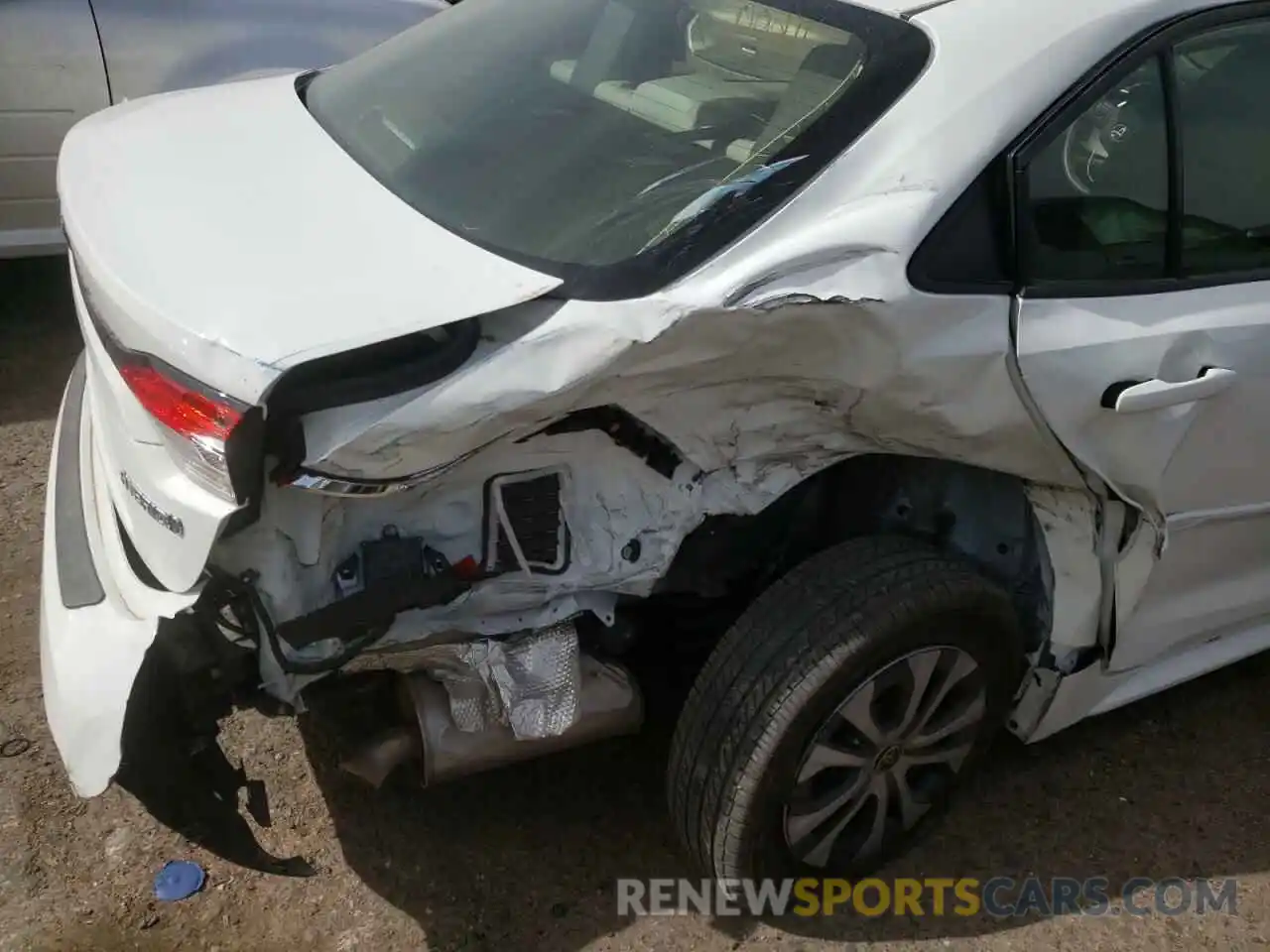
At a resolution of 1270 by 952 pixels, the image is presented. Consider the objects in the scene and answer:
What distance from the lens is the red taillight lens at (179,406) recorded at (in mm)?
1638

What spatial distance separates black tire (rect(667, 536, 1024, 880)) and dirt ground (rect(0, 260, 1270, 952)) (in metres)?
0.28

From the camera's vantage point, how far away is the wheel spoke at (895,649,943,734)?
2.23 metres

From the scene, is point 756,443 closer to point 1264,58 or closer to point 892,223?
point 892,223

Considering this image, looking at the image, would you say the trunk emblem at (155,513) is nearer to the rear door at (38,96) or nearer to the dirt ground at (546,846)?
the dirt ground at (546,846)

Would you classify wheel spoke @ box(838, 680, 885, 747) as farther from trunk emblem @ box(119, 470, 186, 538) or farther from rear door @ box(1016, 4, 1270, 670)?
trunk emblem @ box(119, 470, 186, 538)

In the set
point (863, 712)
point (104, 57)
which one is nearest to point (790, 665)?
point (863, 712)

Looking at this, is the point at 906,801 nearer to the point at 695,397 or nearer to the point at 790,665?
the point at 790,665

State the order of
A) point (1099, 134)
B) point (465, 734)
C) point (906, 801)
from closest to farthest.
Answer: point (1099, 134)
point (465, 734)
point (906, 801)

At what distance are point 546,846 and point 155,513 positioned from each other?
1133mm

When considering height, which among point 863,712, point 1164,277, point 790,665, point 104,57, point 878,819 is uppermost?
point 1164,277

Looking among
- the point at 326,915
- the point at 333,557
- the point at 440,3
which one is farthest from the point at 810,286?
the point at 440,3

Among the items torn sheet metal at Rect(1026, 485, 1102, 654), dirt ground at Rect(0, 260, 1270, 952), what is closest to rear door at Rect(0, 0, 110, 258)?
dirt ground at Rect(0, 260, 1270, 952)

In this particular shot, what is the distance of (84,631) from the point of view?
1.92m

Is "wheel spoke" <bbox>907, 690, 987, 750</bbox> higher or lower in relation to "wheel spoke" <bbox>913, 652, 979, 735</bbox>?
lower
